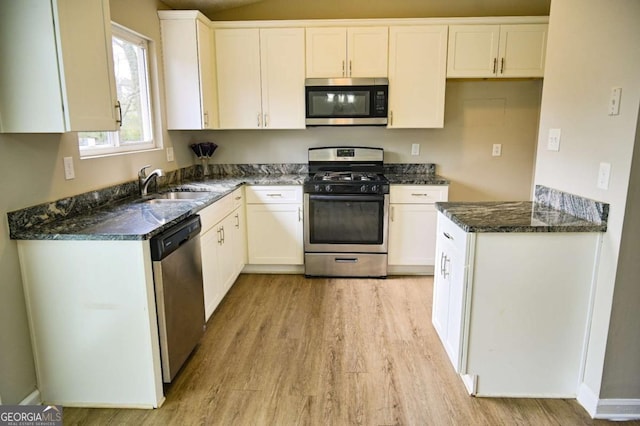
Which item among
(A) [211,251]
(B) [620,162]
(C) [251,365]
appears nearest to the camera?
(B) [620,162]

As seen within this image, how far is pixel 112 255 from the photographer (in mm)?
1877

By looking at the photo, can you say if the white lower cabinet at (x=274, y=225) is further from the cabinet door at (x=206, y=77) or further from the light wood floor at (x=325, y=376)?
the cabinet door at (x=206, y=77)

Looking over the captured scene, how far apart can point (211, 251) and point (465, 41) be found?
2793 millimetres

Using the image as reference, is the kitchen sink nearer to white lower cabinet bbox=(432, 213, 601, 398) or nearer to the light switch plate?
white lower cabinet bbox=(432, 213, 601, 398)

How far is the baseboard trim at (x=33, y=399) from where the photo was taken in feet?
6.40

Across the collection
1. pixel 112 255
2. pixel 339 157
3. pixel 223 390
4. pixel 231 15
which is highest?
pixel 231 15

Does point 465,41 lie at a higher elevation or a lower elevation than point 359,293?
higher

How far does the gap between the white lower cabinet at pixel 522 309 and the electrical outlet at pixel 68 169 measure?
2.13 metres

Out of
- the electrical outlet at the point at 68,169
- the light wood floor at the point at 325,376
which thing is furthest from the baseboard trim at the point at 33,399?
the electrical outlet at the point at 68,169

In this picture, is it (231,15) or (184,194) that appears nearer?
(184,194)

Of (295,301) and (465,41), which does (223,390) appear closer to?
(295,301)

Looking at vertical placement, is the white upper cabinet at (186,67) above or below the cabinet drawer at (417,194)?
above

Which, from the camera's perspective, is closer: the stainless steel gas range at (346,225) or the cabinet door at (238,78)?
the stainless steel gas range at (346,225)

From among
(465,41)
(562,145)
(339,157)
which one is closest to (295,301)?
(339,157)
